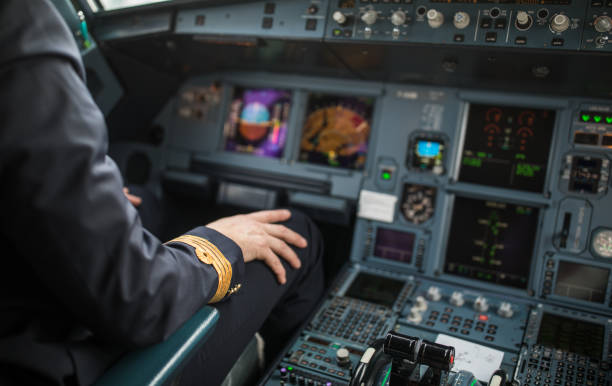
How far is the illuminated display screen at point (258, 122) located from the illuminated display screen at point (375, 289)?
3.02 ft

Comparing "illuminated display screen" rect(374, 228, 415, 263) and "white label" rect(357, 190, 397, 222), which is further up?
"white label" rect(357, 190, 397, 222)

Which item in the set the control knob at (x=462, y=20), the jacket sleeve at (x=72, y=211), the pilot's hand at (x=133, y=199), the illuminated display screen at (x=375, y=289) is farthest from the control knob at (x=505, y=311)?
the pilot's hand at (x=133, y=199)

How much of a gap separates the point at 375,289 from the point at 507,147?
0.93 m

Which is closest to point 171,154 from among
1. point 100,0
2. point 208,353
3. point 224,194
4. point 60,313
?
point 224,194

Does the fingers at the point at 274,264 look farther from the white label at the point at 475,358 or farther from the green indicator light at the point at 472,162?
the green indicator light at the point at 472,162

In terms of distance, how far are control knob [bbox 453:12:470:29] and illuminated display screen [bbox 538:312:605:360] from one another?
1224 mm

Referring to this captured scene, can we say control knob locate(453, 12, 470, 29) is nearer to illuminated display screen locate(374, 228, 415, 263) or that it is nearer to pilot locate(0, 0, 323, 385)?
illuminated display screen locate(374, 228, 415, 263)

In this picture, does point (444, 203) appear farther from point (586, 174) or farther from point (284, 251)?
point (284, 251)

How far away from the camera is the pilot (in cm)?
79

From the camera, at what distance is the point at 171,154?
2961mm

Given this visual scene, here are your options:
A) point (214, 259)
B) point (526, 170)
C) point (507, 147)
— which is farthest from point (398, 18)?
point (214, 259)

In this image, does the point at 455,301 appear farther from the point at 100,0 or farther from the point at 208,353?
the point at 100,0

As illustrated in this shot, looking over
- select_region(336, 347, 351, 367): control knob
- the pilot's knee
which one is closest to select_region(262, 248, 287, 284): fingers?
the pilot's knee

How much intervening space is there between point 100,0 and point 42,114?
6.20ft
